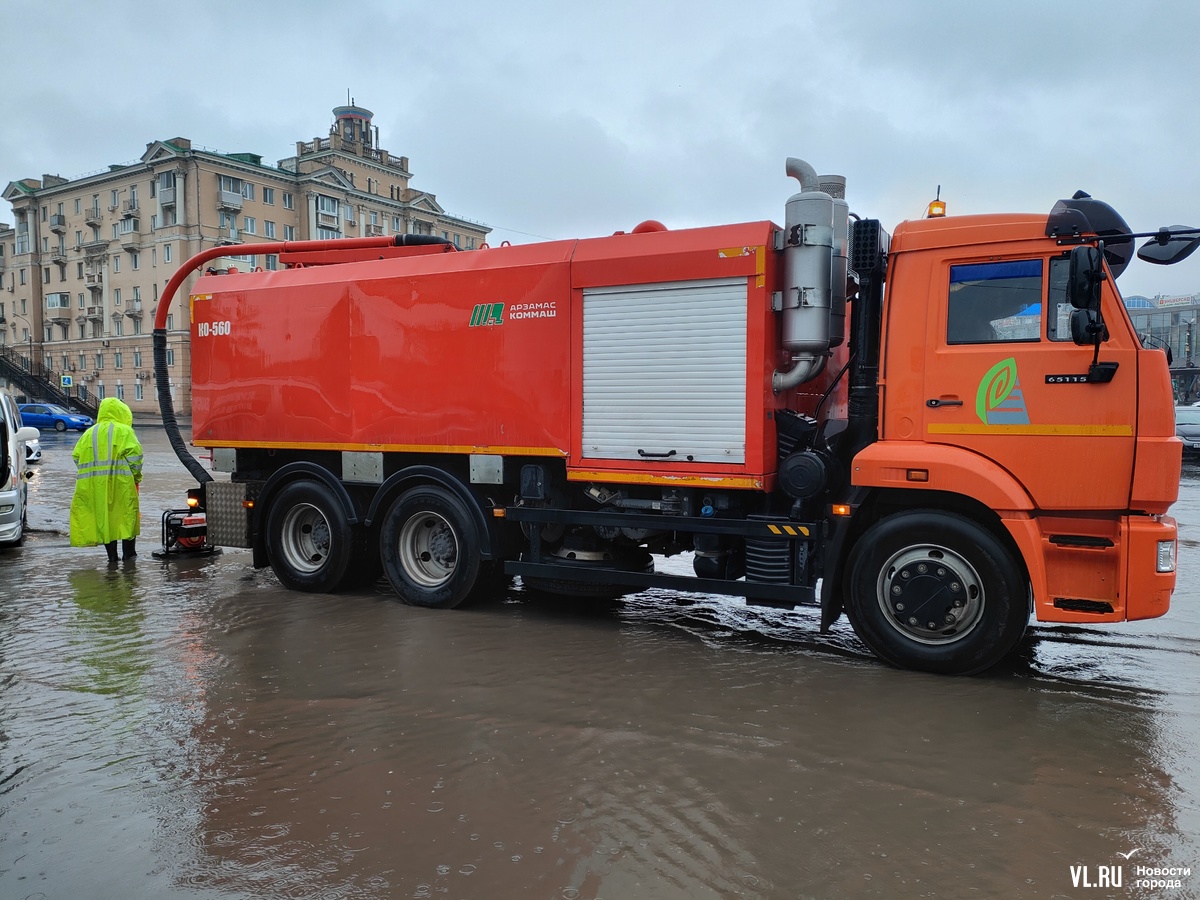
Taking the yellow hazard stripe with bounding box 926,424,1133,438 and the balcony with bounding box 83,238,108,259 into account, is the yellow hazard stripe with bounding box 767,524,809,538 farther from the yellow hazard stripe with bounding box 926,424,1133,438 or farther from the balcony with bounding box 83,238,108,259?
the balcony with bounding box 83,238,108,259

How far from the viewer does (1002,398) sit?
5301 mm

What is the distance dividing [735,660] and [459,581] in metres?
2.51

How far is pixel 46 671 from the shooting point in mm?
5688

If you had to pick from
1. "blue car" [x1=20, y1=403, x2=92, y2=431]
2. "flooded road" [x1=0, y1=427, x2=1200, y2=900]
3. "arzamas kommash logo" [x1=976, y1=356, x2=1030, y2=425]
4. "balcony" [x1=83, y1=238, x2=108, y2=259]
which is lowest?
"flooded road" [x1=0, y1=427, x2=1200, y2=900]

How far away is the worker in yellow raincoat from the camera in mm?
9383

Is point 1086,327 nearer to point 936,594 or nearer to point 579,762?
point 936,594

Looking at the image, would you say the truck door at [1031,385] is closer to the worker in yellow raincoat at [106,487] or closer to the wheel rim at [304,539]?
the wheel rim at [304,539]

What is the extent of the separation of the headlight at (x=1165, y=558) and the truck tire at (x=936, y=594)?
2.32 ft

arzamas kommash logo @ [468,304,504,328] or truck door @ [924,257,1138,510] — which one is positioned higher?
arzamas kommash logo @ [468,304,504,328]

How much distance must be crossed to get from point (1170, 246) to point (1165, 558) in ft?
5.92

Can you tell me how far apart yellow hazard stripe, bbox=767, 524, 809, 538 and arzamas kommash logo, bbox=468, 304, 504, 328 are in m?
2.66

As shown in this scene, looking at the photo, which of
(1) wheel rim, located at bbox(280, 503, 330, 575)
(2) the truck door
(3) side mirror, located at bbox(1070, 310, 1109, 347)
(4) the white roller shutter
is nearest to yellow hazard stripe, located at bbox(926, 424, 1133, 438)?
(2) the truck door

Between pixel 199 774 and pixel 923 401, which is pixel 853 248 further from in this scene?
pixel 199 774

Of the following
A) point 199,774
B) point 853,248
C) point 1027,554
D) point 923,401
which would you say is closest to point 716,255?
point 853,248
